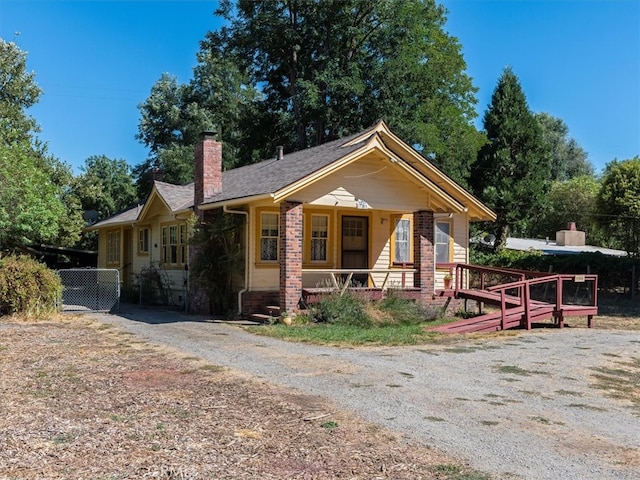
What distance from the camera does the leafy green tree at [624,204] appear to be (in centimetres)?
3181

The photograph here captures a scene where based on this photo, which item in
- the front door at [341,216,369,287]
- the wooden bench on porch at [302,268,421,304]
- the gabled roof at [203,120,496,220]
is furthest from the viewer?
the front door at [341,216,369,287]

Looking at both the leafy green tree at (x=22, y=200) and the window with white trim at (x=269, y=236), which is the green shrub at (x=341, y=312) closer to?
the window with white trim at (x=269, y=236)

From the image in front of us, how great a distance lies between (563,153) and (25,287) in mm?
57370

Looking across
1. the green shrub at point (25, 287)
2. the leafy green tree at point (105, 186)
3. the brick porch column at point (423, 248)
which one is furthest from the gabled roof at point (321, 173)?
the leafy green tree at point (105, 186)

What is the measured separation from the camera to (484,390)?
8.02m

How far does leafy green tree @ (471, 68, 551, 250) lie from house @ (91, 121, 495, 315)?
12411 millimetres

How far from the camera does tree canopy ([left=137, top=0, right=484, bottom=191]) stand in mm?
30906

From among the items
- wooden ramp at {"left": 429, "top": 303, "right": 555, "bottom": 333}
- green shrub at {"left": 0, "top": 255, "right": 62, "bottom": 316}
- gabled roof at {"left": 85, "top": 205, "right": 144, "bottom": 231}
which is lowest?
wooden ramp at {"left": 429, "top": 303, "right": 555, "bottom": 333}

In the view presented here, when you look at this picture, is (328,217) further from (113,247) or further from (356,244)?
(113,247)

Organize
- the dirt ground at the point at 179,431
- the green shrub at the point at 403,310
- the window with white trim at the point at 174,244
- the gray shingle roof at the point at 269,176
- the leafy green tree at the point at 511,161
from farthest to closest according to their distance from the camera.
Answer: the leafy green tree at the point at 511,161 → the window with white trim at the point at 174,244 → the green shrub at the point at 403,310 → the gray shingle roof at the point at 269,176 → the dirt ground at the point at 179,431

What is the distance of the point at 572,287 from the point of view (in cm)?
2373

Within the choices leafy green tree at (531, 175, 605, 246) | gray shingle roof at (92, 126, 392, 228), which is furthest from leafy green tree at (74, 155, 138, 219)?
leafy green tree at (531, 175, 605, 246)

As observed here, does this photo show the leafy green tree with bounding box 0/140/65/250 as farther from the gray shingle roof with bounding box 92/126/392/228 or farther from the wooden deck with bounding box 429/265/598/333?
the wooden deck with bounding box 429/265/598/333

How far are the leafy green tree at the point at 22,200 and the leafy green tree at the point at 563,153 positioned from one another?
169ft
